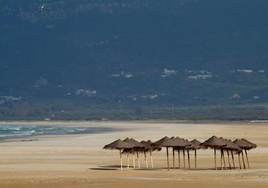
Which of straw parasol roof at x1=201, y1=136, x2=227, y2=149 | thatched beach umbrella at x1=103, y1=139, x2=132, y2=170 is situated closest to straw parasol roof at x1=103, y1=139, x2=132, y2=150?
thatched beach umbrella at x1=103, y1=139, x2=132, y2=170

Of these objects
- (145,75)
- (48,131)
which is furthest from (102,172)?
(145,75)

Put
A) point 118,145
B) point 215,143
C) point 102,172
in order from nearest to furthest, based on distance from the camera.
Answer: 1. point 102,172
2. point 215,143
3. point 118,145

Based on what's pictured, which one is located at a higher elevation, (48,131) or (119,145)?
(48,131)

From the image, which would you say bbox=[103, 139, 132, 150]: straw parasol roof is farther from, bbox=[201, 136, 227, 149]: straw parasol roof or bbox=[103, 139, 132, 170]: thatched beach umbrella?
bbox=[201, 136, 227, 149]: straw parasol roof

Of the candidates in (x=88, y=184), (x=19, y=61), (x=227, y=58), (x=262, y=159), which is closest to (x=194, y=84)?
(x=227, y=58)

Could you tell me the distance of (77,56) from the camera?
194500 millimetres

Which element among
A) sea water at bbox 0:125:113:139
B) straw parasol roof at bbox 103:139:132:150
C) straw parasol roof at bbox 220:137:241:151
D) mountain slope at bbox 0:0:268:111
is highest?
mountain slope at bbox 0:0:268:111

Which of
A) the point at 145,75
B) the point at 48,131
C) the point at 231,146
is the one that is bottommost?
the point at 231,146

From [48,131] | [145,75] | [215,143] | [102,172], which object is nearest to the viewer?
[102,172]

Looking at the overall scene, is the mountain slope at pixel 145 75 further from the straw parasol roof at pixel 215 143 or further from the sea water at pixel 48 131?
the straw parasol roof at pixel 215 143

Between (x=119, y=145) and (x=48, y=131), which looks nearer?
(x=119, y=145)

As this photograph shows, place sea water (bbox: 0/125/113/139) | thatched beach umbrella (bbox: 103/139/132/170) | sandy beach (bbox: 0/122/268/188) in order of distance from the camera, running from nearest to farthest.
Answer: sandy beach (bbox: 0/122/268/188)
thatched beach umbrella (bbox: 103/139/132/170)
sea water (bbox: 0/125/113/139)

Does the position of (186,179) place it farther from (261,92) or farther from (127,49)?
(127,49)

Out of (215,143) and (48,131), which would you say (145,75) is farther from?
(215,143)
